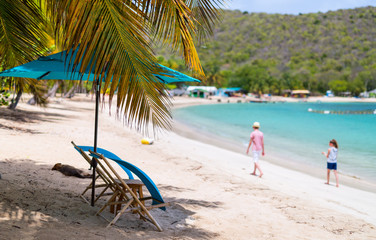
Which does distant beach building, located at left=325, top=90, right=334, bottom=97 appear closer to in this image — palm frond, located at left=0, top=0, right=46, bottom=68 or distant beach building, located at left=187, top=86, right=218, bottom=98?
distant beach building, located at left=187, top=86, right=218, bottom=98

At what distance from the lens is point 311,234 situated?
4.37m

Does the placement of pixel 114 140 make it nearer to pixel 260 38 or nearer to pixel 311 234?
pixel 311 234

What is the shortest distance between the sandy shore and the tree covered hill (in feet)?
328

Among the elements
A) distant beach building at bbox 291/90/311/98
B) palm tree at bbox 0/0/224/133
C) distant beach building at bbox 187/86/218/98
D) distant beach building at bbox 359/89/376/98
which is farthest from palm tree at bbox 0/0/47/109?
distant beach building at bbox 359/89/376/98

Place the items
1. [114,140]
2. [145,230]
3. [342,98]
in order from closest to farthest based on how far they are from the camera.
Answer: [145,230]
[114,140]
[342,98]

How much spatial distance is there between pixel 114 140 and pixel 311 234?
826 cm

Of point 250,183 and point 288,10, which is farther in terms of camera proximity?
point 288,10

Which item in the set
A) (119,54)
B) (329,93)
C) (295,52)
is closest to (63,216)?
(119,54)

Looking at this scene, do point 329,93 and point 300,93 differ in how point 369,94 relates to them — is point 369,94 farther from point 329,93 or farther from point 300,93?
point 300,93

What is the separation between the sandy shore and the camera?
3.72 meters

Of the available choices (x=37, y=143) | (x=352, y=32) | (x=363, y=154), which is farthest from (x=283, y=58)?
(x=37, y=143)

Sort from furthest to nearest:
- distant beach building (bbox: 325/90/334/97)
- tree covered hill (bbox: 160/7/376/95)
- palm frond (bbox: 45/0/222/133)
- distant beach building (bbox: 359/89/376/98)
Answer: tree covered hill (bbox: 160/7/376/95), distant beach building (bbox: 325/90/334/97), distant beach building (bbox: 359/89/376/98), palm frond (bbox: 45/0/222/133)

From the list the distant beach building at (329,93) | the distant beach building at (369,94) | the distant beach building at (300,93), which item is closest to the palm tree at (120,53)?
the distant beach building at (300,93)

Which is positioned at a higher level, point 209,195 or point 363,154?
point 209,195
